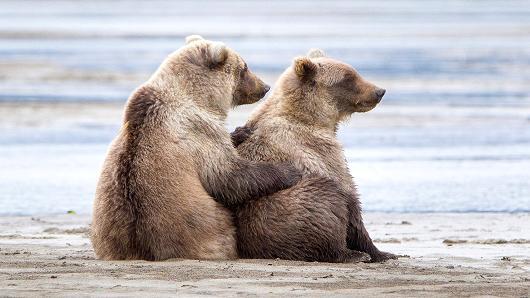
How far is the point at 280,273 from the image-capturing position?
7.08 meters

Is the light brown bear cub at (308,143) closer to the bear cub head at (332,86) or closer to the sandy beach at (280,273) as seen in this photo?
the bear cub head at (332,86)

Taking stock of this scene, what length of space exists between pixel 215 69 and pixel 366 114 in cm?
1198

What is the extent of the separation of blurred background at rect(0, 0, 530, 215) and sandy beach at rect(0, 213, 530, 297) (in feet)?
7.98

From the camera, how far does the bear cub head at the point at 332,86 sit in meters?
8.41

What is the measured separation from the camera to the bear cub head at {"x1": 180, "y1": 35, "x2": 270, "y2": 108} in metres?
7.86

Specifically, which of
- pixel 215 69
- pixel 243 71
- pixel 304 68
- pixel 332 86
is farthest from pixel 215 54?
pixel 332 86

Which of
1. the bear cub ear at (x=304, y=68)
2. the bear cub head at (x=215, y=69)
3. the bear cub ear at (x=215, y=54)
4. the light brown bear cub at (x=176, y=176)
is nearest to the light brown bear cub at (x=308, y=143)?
the bear cub ear at (x=304, y=68)

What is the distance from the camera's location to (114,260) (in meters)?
7.53

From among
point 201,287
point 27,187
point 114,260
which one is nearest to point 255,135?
point 114,260

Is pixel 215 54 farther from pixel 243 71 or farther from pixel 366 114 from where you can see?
pixel 366 114

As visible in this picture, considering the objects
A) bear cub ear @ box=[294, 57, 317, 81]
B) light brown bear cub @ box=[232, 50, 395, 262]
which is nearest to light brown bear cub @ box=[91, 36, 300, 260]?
light brown bear cub @ box=[232, 50, 395, 262]

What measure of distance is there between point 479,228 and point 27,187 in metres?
4.74

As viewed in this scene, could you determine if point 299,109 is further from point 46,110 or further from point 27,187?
point 46,110

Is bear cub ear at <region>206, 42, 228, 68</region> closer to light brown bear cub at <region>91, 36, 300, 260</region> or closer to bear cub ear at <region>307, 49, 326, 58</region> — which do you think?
light brown bear cub at <region>91, 36, 300, 260</region>
